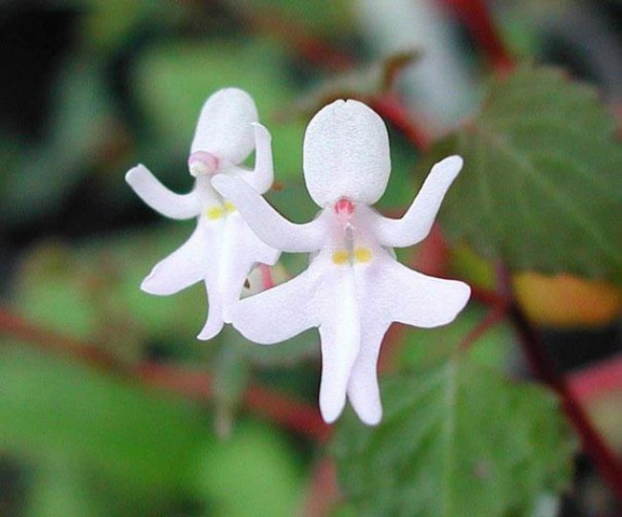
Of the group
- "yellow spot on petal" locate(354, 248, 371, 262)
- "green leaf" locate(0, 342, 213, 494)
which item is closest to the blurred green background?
"green leaf" locate(0, 342, 213, 494)

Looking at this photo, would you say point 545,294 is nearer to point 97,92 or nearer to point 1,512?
point 1,512

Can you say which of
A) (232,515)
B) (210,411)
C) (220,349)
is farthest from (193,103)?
(220,349)

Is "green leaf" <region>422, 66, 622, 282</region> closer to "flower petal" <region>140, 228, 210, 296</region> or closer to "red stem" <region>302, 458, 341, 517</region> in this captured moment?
"flower petal" <region>140, 228, 210, 296</region>

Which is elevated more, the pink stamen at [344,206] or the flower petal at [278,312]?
the pink stamen at [344,206]

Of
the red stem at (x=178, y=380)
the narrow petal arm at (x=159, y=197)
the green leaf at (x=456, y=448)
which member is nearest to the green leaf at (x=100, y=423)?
the red stem at (x=178, y=380)

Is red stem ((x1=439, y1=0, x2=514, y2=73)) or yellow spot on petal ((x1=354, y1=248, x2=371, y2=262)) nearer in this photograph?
yellow spot on petal ((x1=354, y1=248, x2=371, y2=262))

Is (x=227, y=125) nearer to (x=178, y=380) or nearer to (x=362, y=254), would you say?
(x=362, y=254)

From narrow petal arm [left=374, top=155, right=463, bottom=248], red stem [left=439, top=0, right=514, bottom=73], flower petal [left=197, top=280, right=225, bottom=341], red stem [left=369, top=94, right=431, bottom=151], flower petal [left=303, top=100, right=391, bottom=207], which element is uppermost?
red stem [left=439, top=0, right=514, bottom=73]

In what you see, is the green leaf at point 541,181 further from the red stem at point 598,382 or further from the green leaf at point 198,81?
the green leaf at point 198,81
